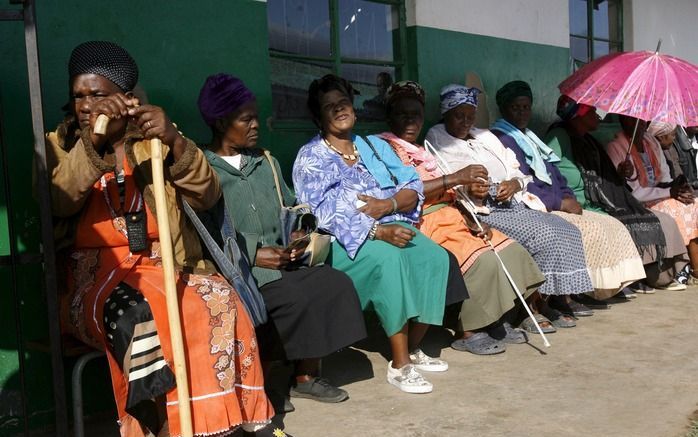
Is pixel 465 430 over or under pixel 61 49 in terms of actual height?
under

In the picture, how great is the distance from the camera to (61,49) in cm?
350

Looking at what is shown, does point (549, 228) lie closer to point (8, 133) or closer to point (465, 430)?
point (465, 430)

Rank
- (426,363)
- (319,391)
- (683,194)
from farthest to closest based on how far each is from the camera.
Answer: (683,194), (426,363), (319,391)

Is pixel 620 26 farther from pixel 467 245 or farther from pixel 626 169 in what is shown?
pixel 467 245

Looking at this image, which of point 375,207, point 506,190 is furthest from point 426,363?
point 506,190

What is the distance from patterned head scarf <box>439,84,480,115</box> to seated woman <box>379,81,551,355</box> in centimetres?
27

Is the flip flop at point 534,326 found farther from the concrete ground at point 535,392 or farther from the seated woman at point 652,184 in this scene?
the seated woman at point 652,184

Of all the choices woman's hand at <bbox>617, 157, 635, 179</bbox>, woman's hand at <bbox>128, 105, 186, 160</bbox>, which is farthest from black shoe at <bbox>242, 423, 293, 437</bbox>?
woman's hand at <bbox>617, 157, 635, 179</bbox>

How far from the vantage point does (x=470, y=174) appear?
15.3 feet

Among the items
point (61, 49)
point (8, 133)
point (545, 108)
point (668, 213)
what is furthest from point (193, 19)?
point (668, 213)

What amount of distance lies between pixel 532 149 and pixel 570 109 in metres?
0.66

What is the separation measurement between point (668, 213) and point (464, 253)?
2.74m

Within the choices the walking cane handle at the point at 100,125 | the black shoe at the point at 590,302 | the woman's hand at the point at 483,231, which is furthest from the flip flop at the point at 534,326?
the walking cane handle at the point at 100,125

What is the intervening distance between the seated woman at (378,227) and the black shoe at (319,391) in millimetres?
353
